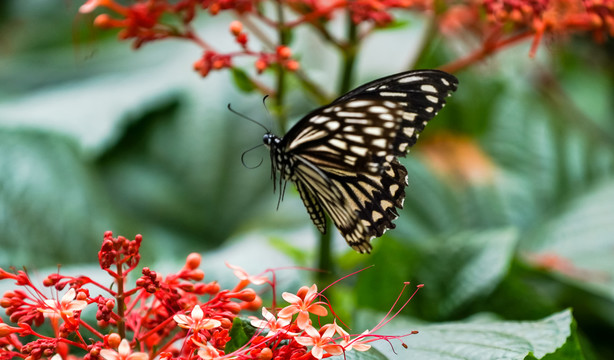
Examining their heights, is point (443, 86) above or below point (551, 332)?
above

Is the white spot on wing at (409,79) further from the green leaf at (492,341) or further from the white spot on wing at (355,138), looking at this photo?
the green leaf at (492,341)

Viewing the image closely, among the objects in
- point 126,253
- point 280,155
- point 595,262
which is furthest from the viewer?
point 595,262

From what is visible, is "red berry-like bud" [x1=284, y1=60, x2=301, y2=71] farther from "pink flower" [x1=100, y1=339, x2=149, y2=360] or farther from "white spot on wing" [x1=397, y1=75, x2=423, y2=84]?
"pink flower" [x1=100, y1=339, x2=149, y2=360]

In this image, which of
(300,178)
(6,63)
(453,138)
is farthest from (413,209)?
(6,63)

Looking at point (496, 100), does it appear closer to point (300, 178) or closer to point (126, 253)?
point (300, 178)

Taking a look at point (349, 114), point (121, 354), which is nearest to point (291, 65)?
point (349, 114)

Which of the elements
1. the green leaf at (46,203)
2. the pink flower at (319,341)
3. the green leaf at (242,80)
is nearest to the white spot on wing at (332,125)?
the green leaf at (242,80)
